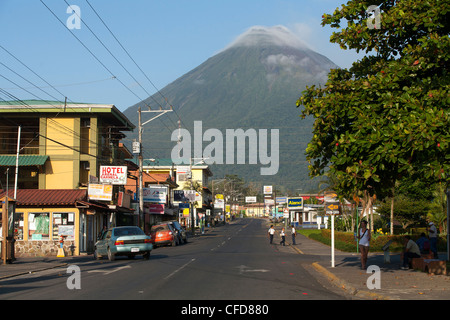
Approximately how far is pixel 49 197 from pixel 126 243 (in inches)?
468

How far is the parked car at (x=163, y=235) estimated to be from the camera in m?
42.9

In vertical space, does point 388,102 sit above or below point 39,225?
above

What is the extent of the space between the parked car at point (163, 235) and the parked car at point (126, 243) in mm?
15164

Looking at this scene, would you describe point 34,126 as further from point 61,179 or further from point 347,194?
point 347,194

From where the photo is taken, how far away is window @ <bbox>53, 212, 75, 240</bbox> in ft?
117

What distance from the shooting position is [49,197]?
36031mm

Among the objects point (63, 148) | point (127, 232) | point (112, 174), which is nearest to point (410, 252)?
point (127, 232)

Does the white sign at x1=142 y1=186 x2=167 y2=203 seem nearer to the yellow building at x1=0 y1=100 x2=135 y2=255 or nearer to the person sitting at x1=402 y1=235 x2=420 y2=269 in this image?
the yellow building at x1=0 y1=100 x2=135 y2=255

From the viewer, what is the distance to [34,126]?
4616 centimetres

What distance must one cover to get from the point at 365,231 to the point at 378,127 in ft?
22.0

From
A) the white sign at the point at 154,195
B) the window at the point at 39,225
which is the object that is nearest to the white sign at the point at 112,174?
the window at the point at 39,225

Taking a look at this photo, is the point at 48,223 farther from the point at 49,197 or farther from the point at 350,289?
the point at 350,289

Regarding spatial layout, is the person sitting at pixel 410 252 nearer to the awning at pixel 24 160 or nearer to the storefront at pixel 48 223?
the storefront at pixel 48 223
